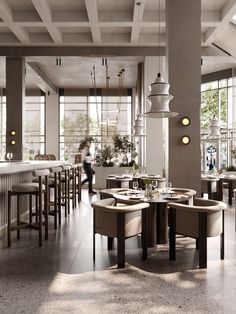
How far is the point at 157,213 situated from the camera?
487 cm

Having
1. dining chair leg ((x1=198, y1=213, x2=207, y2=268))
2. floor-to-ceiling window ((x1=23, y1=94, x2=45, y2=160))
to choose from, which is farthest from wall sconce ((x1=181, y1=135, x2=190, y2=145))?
floor-to-ceiling window ((x1=23, y1=94, x2=45, y2=160))

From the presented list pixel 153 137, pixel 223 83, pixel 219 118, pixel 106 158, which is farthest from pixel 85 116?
pixel 153 137

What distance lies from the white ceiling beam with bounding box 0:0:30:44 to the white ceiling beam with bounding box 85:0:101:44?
1.96 meters

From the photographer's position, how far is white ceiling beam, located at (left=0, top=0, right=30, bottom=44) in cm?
823

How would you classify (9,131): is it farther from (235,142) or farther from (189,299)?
(189,299)

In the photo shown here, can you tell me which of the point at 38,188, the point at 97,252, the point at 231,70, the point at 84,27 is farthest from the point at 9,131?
the point at 231,70

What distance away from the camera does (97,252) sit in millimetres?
4633

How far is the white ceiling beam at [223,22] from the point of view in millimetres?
8180

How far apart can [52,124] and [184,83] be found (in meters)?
Answer: 11.9

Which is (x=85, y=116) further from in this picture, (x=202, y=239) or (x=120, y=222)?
(x=202, y=239)

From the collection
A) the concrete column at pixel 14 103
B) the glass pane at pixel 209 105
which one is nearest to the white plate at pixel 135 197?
the concrete column at pixel 14 103

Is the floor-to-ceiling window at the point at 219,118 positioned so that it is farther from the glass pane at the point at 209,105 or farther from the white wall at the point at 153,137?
the white wall at the point at 153,137

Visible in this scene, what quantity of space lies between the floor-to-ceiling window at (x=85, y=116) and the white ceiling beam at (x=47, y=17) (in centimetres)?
711

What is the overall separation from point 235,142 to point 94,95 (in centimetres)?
749
